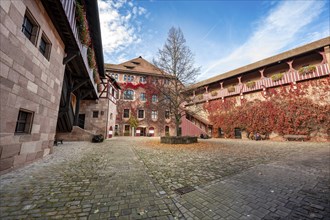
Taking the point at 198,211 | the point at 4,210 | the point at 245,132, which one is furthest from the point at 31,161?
the point at 245,132

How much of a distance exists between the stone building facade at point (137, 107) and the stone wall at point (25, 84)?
59.3 ft

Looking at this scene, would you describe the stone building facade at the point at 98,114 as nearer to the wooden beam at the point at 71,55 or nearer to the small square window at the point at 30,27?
the wooden beam at the point at 71,55

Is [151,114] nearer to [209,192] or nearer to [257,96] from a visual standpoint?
[257,96]

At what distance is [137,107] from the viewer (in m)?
25.4

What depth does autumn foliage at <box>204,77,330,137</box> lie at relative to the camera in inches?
469

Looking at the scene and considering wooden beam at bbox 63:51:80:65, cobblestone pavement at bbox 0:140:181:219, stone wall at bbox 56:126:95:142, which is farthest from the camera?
stone wall at bbox 56:126:95:142

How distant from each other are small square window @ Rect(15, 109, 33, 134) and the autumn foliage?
1837 cm

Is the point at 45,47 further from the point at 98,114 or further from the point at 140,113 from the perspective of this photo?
the point at 140,113

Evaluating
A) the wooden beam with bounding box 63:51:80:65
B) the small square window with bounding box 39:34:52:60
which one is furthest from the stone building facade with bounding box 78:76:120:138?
the small square window with bounding box 39:34:52:60

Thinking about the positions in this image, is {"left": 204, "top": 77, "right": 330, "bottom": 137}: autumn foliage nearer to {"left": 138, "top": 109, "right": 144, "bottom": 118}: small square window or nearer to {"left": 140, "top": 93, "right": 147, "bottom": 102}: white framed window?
{"left": 138, "top": 109, "right": 144, "bottom": 118}: small square window

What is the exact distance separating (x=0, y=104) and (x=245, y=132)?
19.3 m

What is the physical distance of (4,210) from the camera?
2.09 m

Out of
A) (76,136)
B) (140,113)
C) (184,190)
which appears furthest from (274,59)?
(76,136)

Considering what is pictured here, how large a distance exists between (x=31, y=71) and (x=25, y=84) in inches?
20.9
